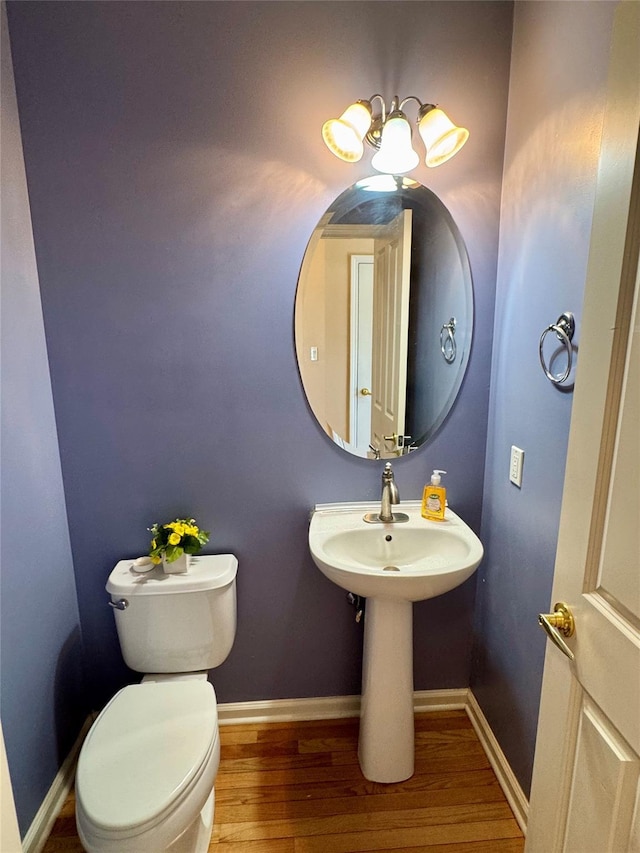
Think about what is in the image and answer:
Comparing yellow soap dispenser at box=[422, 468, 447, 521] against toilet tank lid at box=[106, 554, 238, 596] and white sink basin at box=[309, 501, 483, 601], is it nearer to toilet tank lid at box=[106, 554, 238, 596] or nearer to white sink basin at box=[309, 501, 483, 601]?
white sink basin at box=[309, 501, 483, 601]

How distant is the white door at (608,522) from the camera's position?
674 millimetres

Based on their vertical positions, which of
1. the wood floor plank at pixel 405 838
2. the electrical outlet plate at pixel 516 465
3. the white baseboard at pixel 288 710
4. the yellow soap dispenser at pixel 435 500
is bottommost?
the wood floor plank at pixel 405 838

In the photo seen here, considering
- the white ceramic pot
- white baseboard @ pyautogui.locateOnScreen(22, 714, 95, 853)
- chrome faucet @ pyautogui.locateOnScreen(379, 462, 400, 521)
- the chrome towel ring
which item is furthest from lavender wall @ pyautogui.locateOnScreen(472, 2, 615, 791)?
white baseboard @ pyautogui.locateOnScreen(22, 714, 95, 853)

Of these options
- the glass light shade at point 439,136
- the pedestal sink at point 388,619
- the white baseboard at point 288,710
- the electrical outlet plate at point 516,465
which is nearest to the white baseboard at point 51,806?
the white baseboard at point 288,710

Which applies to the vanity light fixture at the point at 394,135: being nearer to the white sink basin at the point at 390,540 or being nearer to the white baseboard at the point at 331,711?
the white sink basin at the point at 390,540

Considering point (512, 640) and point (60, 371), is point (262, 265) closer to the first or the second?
point (60, 371)

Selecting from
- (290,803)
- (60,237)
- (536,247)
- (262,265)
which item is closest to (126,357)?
(60,237)

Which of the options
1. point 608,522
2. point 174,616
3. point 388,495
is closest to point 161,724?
point 174,616

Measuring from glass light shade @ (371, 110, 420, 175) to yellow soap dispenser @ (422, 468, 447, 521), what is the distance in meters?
0.92

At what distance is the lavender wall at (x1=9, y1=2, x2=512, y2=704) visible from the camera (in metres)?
1.34

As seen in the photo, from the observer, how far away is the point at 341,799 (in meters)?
1.50

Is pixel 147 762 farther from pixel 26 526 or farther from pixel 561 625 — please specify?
pixel 561 625

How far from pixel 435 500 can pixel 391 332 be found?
56cm

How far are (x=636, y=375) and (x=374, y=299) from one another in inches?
37.7
